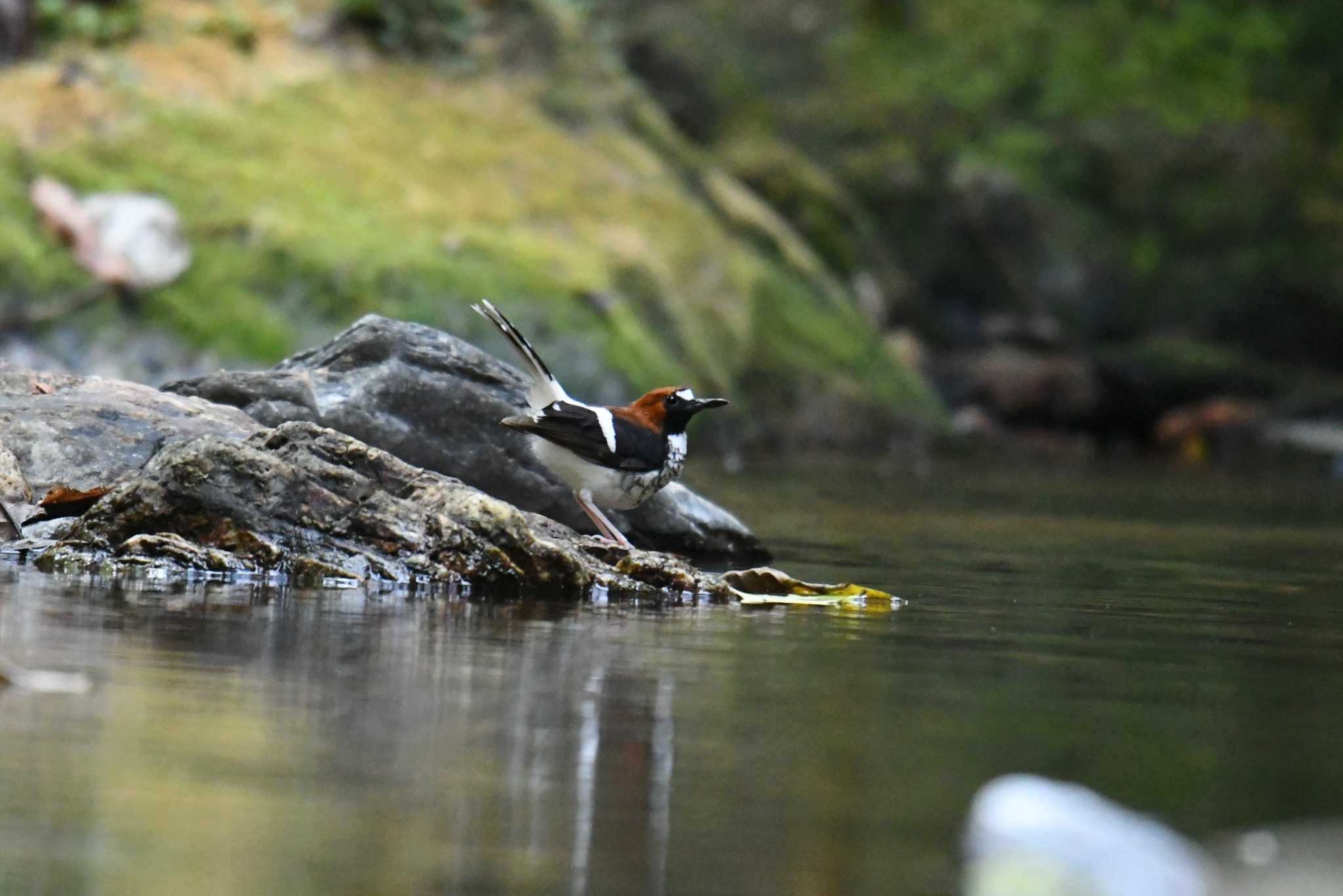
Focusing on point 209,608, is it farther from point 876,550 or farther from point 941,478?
point 941,478

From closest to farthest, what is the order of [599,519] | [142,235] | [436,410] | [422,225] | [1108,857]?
[1108,857] → [599,519] → [436,410] → [142,235] → [422,225]

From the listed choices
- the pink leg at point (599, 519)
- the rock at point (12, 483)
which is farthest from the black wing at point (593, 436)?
the rock at point (12, 483)

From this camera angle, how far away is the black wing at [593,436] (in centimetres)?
764

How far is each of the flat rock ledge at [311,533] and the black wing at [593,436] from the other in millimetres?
683

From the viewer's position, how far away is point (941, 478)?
16297 mm

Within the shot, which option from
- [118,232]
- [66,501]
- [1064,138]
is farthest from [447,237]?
[1064,138]

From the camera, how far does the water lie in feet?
9.86

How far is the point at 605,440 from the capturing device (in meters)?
7.63

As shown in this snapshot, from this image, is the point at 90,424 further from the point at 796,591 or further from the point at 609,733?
the point at 609,733

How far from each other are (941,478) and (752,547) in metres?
7.45

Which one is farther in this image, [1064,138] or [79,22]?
[1064,138]

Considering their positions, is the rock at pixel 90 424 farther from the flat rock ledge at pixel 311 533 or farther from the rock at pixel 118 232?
the rock at pixel 118 232

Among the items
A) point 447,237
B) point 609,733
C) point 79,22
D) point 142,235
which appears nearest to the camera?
point 609,733

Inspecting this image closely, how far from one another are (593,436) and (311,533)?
4.09ft
